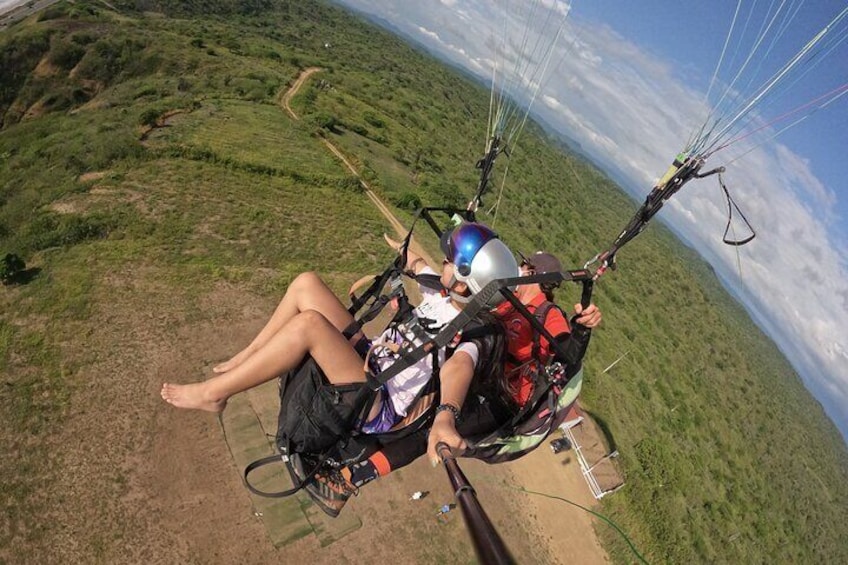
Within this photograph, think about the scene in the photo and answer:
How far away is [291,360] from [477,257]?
1566 millimetres

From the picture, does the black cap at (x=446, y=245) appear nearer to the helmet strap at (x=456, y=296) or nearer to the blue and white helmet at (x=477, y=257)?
the blue and white helmet at (x=477, y=257)

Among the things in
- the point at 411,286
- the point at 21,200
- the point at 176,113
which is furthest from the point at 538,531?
the point at 176,113

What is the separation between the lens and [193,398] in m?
3.44

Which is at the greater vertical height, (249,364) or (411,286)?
(249,364)

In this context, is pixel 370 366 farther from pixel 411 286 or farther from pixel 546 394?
pixel 411 286

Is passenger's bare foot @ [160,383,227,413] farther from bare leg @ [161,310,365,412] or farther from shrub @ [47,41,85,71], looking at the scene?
shrub @ [47,41,85,71]

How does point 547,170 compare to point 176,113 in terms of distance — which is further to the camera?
point 547,170

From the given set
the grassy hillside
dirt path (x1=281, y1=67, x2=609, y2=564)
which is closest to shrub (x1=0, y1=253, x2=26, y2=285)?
the grassy hillside

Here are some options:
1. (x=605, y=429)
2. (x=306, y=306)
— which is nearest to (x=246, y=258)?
(x=306, y=306)

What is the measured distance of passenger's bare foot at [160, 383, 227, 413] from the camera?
3.41 metres

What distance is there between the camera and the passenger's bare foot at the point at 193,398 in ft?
11.2

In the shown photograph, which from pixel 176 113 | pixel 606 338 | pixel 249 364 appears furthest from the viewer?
pixel 606 338

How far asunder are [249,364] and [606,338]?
20744mm

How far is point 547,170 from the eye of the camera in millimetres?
60500
